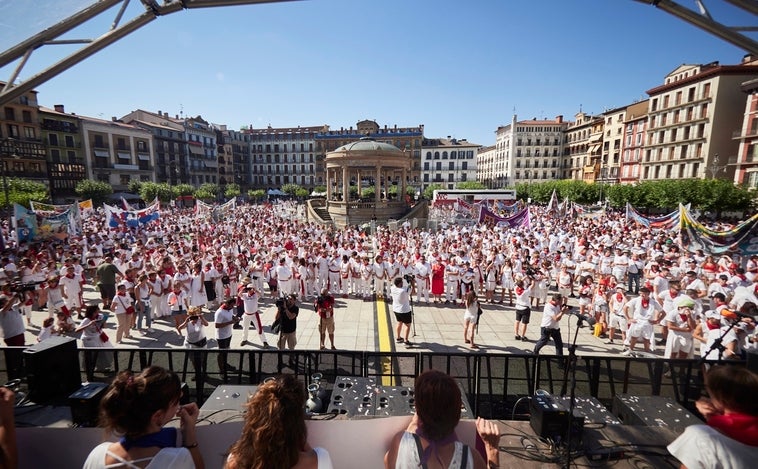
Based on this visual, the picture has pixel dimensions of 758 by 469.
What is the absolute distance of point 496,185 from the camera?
90.6m

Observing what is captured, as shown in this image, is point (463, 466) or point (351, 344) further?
point (351, 344)

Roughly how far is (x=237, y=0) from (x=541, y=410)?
15.4 feet

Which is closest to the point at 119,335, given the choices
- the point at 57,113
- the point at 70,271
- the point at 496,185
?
the point at 70,271

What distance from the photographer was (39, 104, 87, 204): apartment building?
46156 mm

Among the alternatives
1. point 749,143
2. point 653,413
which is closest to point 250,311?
point 653,413

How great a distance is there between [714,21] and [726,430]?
104 inches

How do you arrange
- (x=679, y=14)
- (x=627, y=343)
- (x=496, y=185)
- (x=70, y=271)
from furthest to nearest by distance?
1. (x=496, y=185)
2. (x=70, y=271)
3. (x=627, y=343)
4. (x=679, y=14)

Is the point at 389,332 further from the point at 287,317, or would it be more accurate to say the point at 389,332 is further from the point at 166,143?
the point at 166,143

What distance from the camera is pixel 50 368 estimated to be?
423 centimetres

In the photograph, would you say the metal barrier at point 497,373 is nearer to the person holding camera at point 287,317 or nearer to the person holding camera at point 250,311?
the person holding camera at point 287,317

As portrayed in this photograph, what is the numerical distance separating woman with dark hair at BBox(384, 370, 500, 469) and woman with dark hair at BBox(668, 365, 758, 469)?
1.44 m

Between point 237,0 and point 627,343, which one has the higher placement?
point 237,0

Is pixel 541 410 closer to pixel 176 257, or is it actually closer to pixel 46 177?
pixel 176 257

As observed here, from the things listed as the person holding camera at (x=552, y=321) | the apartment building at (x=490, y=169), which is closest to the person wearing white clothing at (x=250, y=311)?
the person holding camera at (x=552, y=321)
